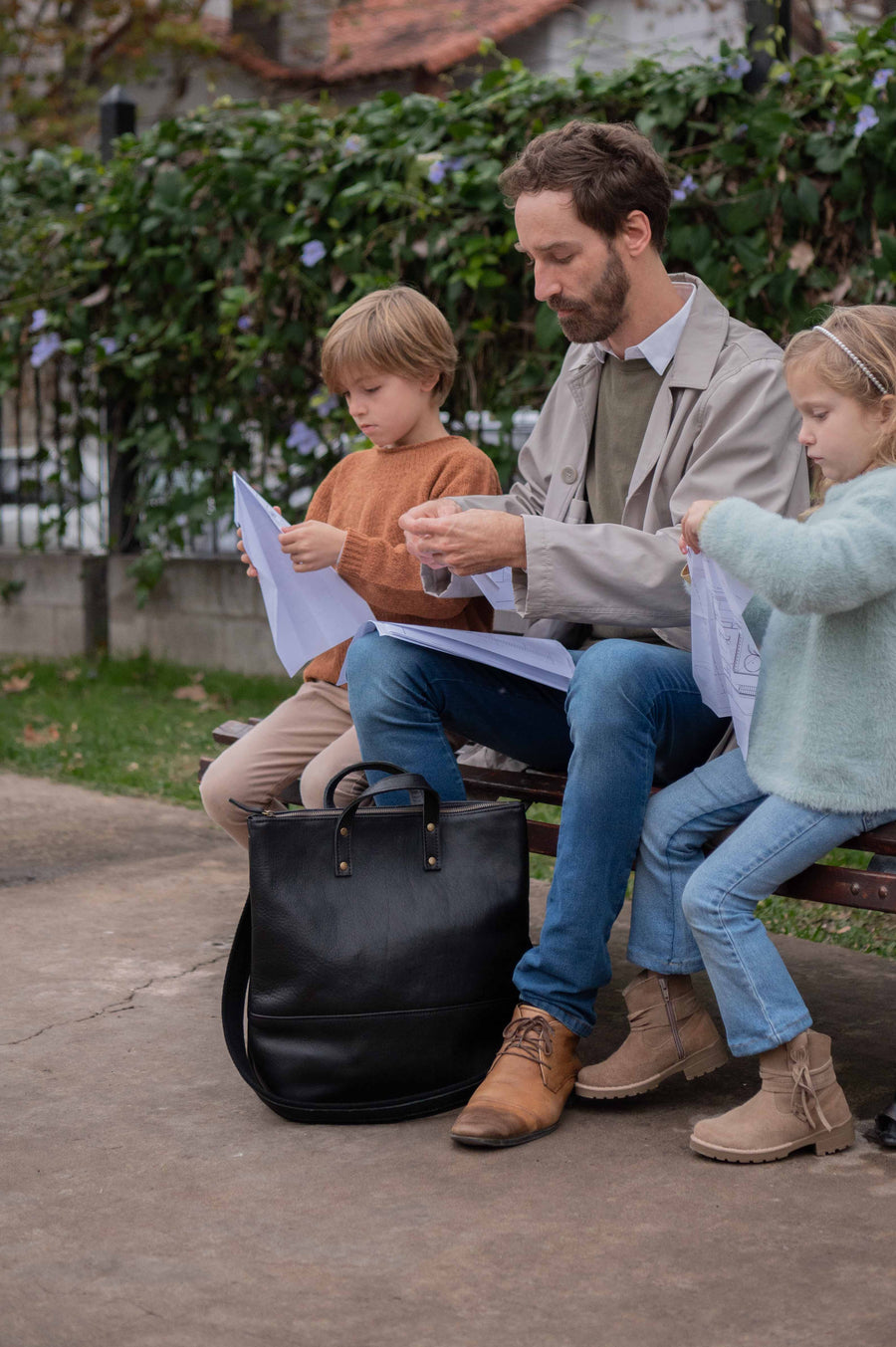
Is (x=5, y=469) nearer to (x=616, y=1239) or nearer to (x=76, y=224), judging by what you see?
(x=76, y=224)

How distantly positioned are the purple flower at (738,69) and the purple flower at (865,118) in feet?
1.72

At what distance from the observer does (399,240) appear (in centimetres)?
597

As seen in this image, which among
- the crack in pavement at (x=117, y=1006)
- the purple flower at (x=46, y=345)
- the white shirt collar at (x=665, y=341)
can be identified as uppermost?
the purple flower at (x=46, y=345)

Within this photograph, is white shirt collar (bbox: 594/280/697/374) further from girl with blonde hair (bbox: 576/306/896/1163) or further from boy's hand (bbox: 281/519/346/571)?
boy's hand (bbox: 281/519/346/571)

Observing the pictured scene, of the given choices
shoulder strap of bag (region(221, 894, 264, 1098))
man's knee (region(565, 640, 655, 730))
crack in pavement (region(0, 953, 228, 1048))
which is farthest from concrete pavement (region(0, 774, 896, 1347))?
man's knee (region(565, 640, 655, 730))

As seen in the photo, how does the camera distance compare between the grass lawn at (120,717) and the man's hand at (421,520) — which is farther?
the grass lawn at (120,717)

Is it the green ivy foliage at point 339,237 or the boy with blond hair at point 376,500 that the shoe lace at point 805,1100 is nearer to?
the boy with blond hair at point 376,500

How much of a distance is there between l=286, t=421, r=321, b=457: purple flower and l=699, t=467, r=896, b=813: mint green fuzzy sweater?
172 inches

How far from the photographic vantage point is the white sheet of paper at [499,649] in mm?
2740

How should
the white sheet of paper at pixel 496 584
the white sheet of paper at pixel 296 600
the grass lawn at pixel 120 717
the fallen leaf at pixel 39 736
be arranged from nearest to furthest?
1. the white sheet of paper at pixel 496 584
2. the white sheet of paper at pixel 296 600
3. the grass lawn at pixel 120 717
4. the fallen leaf at pixel 39 736

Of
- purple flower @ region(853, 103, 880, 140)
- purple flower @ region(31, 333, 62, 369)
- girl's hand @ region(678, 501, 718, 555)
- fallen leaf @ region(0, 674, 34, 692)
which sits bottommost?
fallen leaf @ region(0, 674, 34, 692)

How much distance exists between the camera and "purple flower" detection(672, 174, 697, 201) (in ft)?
16.7

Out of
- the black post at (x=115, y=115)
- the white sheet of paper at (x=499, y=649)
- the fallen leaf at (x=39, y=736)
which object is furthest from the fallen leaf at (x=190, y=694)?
the white sheet of paper at (x=499, y=649)

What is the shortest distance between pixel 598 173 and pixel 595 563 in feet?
2.54
